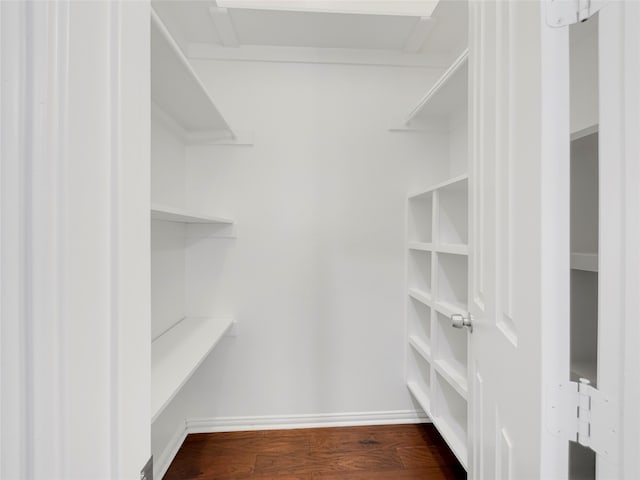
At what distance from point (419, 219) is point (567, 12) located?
135 centimetres

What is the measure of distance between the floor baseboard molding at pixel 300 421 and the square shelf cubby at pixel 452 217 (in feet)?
3.58

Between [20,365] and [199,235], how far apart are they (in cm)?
152

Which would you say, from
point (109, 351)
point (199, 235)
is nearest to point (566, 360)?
point (109, 351)

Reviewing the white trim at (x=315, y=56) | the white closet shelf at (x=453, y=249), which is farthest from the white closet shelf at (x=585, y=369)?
the white trim at (x=315, y=56)

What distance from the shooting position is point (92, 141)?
36 cm

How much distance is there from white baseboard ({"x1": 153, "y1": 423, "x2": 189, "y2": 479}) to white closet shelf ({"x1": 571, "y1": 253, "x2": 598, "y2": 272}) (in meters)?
1.80

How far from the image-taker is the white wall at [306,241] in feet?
5.88

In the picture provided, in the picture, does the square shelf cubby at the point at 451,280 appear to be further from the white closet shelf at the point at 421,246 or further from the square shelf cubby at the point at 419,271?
the square shelf cubby at the point at 419,271

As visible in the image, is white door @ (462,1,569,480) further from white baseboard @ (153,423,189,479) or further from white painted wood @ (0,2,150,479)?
white baseboard @ (153,423,189,479)

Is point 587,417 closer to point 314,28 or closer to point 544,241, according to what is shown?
point 544,241

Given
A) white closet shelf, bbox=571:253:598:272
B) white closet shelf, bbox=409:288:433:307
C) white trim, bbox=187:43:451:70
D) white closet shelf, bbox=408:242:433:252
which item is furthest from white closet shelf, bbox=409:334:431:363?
white trim, bbox=187:43:451:70
